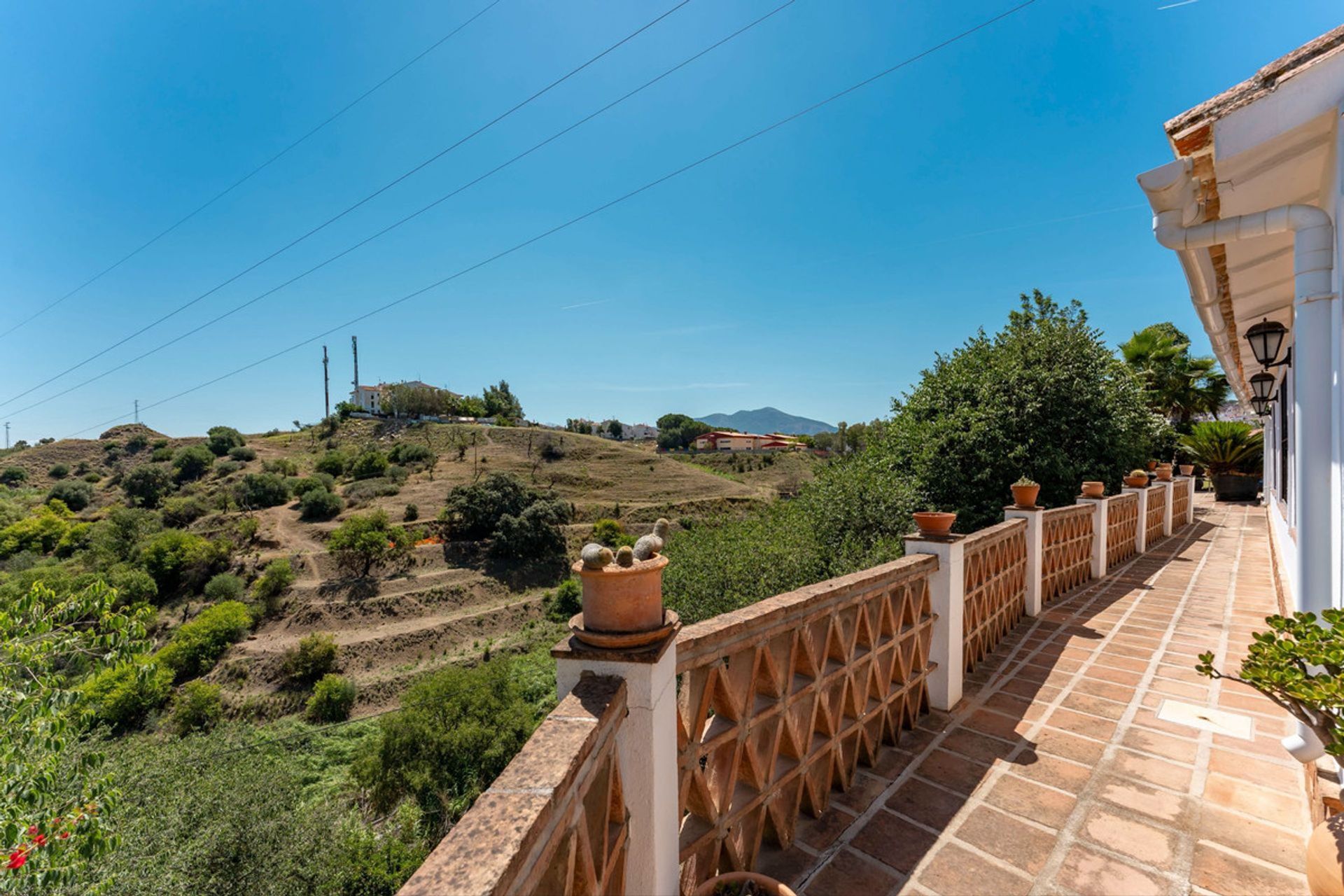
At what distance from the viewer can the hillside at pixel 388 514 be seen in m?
25.9

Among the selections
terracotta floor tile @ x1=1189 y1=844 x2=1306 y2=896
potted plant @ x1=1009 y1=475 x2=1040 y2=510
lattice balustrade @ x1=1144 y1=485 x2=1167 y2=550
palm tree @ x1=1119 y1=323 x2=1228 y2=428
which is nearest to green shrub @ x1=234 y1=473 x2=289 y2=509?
potted plant @ x1=1009 y1=475 x2=1040 y2=510

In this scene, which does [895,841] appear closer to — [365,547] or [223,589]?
[365,547]

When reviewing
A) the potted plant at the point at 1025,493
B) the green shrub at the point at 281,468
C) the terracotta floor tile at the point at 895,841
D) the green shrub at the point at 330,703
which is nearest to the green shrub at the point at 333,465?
the green shrub at the point at 281,468

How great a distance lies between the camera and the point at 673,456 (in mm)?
63250

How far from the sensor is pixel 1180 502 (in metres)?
10.6

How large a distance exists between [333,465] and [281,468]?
161 inches

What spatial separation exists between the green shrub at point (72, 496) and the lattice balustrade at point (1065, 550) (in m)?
62.3

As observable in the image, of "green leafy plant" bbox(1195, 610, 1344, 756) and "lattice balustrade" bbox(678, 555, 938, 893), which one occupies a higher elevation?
"green leafy plant" bbox(1195, 610, 1344, 756)

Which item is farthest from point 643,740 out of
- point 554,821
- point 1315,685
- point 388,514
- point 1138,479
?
point 388,514

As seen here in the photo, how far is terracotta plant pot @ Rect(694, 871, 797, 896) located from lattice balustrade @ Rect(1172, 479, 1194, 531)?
12157mm

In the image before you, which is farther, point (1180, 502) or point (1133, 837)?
point (1180, 502)

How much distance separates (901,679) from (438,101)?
516 inches

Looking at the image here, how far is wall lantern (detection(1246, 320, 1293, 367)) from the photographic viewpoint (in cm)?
425

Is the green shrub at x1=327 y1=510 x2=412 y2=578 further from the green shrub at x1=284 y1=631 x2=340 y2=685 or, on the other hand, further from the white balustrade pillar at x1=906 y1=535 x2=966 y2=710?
the white balustrade pillar at x1=906 y1=535 x2=966 y2=710
